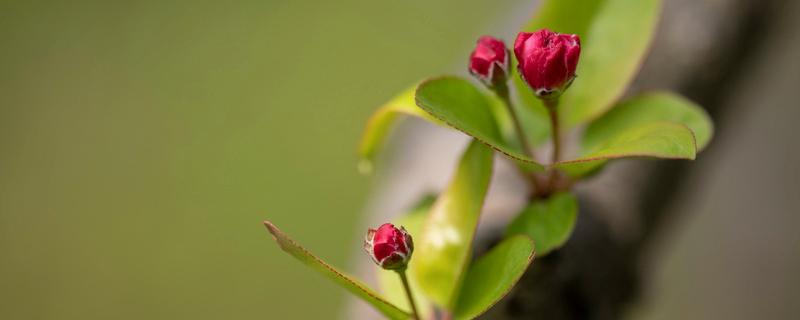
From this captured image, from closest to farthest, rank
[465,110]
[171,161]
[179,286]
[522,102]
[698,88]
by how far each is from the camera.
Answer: [465,110]
[522,102]
[698,88]
[179,286]
[171,161]

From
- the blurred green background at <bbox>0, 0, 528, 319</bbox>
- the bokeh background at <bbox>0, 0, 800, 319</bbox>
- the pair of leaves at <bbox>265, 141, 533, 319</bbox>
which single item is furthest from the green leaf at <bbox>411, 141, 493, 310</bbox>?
the blurred green background at <bbox>0, 0, 528, 319</bbox>

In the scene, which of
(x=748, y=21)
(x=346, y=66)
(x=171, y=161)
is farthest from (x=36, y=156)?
(x=748, y=21)

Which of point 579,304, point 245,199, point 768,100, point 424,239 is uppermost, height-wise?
point 424,239

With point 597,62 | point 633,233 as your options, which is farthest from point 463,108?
point 633,233

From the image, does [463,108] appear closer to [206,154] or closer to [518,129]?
[518,129]

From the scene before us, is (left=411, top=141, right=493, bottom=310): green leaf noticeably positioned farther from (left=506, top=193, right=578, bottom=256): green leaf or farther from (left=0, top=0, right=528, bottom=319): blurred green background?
(left=0, top=0, right=528, bottom=319): blurred green background

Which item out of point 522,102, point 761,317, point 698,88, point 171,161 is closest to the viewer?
point 522,102

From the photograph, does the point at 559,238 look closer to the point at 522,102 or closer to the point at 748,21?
the point at 522,102
